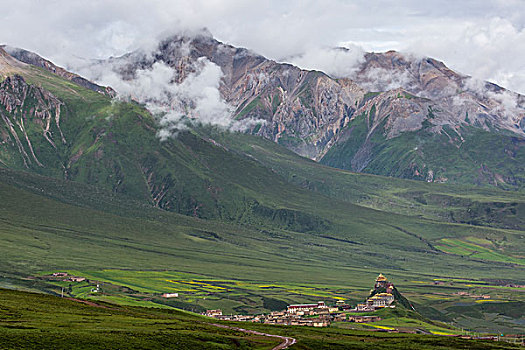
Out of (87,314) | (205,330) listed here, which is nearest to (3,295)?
(87,314)

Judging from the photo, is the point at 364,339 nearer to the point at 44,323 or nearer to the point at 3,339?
the point at 44,323

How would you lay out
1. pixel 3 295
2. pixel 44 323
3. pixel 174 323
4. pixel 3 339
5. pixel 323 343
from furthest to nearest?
pixel 3 295, pixel 174 323, pixel 323 343, pixel 44 323, pixel 3 339

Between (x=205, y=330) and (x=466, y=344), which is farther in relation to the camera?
(x=466, y=344)

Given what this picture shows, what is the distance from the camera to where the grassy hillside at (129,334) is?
11844 cm

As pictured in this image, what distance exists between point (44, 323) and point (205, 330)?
1305 inches

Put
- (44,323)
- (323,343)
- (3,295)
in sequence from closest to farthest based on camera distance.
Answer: (44,323) < (323,343) < (3,295)

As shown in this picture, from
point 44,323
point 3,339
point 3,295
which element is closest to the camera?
point 3,339

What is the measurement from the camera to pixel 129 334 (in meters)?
131

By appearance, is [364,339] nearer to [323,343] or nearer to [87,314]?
[323,343]

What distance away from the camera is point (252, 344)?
14238cm

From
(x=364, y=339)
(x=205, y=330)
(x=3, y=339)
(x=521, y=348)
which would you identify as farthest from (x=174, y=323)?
(x=521, y=348)

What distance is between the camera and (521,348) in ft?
534

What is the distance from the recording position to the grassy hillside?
11844cm

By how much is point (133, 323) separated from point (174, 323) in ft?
41.1
